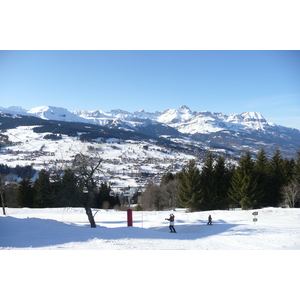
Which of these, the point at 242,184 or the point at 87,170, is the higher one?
the point at 87,170

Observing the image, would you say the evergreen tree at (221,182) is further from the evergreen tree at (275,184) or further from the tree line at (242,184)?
the evergreen tree at (275,184)

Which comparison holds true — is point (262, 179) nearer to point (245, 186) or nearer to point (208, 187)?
point (245, 186)

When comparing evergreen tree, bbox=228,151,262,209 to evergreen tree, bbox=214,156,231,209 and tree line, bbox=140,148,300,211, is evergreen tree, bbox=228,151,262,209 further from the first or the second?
evergreen tree, bbox=214,156,231,209

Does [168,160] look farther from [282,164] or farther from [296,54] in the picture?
[296,54]

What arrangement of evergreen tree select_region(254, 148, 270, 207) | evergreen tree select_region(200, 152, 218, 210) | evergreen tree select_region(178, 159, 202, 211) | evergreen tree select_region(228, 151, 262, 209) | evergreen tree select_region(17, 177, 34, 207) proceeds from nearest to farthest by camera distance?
evergreen tree select_region(228, 151, 262, 209), evergreen tree select_region(254, 148, 270, 207), evergreen tree select_region(178, 159, 202, 211), evergreen tree select_region(200, 152, 218, 210), evergreen tree select_region(17, 177, 34, 207)

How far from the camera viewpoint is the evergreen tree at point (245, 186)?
26116 mm

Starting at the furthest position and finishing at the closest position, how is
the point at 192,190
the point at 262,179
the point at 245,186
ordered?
1. the point at 262,179
2. the point at 192,190
3. the point at 245,186

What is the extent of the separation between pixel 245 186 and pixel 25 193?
2999cm

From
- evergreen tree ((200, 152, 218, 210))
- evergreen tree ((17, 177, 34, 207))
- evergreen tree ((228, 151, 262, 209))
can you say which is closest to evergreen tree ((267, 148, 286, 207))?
evergreen tree ((228, 151, 262, 209))

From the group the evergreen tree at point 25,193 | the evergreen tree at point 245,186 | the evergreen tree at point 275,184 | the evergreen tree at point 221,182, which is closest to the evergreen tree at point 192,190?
the evergreen tree at point 221,182

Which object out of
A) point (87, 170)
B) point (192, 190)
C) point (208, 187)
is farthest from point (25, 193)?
point (87, 170)

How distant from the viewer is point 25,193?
3403 cm

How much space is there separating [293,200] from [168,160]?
133603 millimetres

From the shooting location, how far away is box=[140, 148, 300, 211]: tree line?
1032 inches
